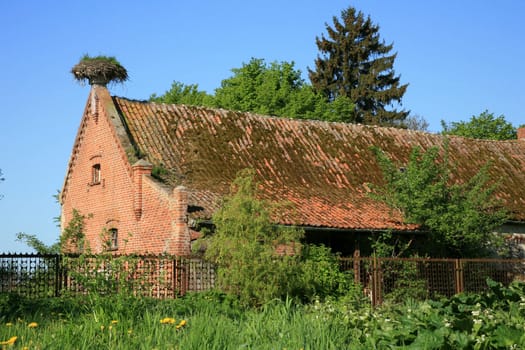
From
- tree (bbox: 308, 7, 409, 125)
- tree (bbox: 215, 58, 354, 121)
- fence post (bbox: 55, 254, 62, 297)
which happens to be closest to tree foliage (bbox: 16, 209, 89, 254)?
fence post (bbox: 55, 254, 62, 297)

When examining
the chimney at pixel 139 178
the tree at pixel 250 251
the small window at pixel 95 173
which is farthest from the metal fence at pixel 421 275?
the small window at pixel 95 173

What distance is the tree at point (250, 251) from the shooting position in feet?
49.6

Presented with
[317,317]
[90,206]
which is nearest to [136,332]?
[317,317]

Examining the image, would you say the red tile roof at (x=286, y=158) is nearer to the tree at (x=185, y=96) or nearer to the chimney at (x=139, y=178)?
the chimney at (x=139, y=178)

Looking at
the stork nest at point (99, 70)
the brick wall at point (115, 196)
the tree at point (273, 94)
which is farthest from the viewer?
the tree at point (273, 94)

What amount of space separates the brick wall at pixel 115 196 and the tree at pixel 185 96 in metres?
15.3

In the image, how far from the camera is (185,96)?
43094mm

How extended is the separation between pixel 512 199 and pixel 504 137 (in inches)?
776

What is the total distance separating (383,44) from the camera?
46.8 meters

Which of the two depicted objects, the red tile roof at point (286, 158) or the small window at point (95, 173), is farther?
the small window at point (95, 173)

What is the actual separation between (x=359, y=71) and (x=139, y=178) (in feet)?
88.8

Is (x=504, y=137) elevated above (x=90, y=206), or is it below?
above

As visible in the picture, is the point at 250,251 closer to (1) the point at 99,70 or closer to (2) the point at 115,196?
(2) the point at 115,196

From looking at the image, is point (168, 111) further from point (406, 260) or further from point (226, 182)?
point (406, 260)
